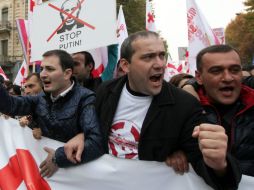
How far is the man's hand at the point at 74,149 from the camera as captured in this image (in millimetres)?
2387

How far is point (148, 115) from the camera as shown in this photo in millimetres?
2230

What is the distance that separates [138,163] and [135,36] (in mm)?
823

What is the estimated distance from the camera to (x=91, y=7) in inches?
152

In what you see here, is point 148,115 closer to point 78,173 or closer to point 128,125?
point 128,125

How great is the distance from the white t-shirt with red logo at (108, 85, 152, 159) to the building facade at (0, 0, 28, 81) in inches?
1319

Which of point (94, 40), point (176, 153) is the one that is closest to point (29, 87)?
point (94, 40)

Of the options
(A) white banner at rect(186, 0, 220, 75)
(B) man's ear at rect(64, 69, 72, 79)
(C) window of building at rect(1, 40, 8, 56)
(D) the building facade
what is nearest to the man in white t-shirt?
(B) man's ear at rect(64, 69, 72, 79)

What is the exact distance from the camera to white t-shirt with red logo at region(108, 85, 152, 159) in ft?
7.66

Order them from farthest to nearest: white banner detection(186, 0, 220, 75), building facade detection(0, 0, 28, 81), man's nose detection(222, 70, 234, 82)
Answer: building facade detection(0, 0, 28, 81), white banner detection(186, 0, 220, 75), man's nose detection(222, 70, 234, 82)

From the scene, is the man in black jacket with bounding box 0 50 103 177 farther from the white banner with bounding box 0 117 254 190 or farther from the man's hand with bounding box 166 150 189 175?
the man's hand with bounding box 166 150 189 175

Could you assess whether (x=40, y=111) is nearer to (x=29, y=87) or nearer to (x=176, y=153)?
(x=176, y=153)

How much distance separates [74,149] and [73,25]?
6.12ft

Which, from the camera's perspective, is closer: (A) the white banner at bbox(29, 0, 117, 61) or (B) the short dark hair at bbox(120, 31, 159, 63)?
(B) the short dark hair at bbox(120, 31, 159, 63)

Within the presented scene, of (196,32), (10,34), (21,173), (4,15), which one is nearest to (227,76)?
(21,173)
